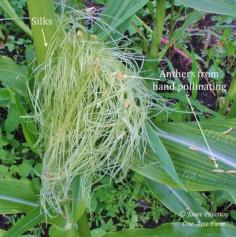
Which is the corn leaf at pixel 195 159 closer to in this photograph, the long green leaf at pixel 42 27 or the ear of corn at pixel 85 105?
the ear of corn at pixel 85 105

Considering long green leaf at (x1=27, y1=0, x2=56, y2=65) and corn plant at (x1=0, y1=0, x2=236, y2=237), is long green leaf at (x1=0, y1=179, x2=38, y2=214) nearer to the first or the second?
corn plant at (x1=0, y1=0, x2=236, y2=237)

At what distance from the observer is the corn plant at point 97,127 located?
79 cm

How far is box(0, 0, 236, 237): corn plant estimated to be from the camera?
79 centimetres

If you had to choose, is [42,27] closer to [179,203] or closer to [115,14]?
[115,14]

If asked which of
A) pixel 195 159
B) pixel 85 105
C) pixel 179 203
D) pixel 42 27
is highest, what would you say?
pixel 42 27

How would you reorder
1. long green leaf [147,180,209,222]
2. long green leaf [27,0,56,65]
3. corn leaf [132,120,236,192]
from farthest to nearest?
long green leaf [147,180,209,222], corn leaf [132,120,236,192], long green leaf [27,0,56,65]

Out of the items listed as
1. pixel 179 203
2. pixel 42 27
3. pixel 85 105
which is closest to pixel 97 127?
pixel 85 105

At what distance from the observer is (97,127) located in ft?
2.68

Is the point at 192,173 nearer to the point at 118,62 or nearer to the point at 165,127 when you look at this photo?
the point at 165,127

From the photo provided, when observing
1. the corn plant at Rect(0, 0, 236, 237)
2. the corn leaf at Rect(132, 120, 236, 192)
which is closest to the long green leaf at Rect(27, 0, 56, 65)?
the corn plant at Rect(0, 0, 236, 237)

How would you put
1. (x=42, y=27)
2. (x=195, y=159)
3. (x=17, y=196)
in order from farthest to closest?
(x=17, y=196) < (x=195, y=159) < (x=42, y=27)

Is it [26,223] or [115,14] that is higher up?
[115,14]

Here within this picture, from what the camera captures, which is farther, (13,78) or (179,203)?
(179,203)

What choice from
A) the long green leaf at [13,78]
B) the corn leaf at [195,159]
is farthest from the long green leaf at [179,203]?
the long green leaf at [13,78]
